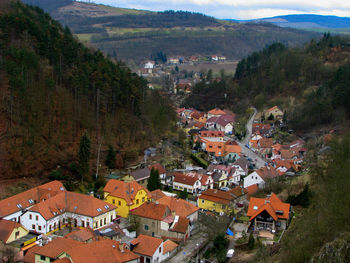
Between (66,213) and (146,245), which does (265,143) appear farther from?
(146,245)

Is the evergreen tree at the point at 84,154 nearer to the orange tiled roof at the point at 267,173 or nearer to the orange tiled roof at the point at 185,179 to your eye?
the orange tiled roof at the point at 185,179

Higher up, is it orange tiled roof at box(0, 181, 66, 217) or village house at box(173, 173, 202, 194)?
orange tiled roof at box(0, 181, 66, 217)

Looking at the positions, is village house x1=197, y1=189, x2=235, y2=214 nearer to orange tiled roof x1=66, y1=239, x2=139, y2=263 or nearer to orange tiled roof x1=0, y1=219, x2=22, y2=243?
orange tiled roof x1=66, y1=239, x2=139, y2=263

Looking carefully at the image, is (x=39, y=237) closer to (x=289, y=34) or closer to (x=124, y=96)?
(x=124, y=96)

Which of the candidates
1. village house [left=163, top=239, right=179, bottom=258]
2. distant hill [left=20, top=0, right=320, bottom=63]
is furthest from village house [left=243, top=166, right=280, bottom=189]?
distant hill [left=20, top=0, right=320, bottom=63]

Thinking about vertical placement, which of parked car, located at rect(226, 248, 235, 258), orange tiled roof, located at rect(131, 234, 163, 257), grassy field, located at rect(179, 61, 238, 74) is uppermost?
grassy field, located at rect(179, 61, 238, 74)

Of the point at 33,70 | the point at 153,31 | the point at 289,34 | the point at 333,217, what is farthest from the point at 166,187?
the point at 289,34

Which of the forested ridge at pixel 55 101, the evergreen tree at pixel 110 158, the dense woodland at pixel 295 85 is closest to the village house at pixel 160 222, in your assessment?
the evergreen tree at pixel 110 158

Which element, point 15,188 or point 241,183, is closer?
point 15,188
